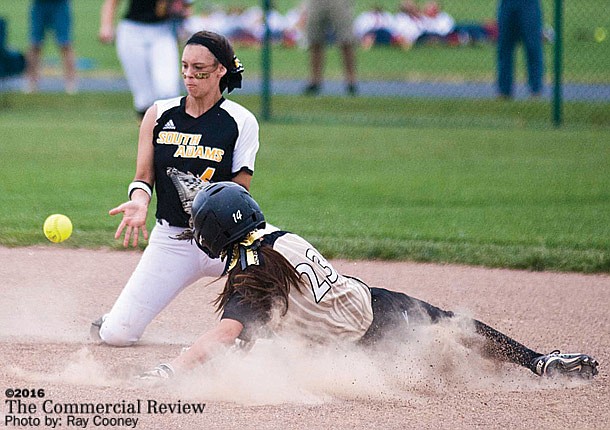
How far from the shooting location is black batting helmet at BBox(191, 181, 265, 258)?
4637 millimetres

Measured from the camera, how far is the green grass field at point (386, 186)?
26.5ft

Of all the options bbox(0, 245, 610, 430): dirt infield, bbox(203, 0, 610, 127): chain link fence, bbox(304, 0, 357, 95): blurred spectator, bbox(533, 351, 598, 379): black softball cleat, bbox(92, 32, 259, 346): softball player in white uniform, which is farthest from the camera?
bbox(304, 0, 357, 95): blurred spectator

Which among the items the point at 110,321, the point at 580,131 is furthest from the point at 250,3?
the point at 110,321

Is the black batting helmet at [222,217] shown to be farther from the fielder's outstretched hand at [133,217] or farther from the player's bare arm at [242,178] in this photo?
the player's bare arm at [242,178]

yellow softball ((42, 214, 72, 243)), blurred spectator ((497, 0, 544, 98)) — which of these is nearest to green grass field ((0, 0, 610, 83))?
blurred spectator ((497, 0, 544, 98))

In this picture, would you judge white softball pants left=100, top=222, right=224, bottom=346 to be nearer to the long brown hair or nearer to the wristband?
the wristband

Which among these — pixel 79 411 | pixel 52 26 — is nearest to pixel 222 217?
pixel 79 411

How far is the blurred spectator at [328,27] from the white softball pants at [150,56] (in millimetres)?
3933

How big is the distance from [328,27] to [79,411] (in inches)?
452

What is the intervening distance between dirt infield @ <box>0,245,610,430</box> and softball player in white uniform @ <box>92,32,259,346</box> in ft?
0.78

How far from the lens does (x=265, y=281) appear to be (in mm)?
4641

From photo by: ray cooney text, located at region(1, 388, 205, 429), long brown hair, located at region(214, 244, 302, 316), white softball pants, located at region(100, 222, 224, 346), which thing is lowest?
photo by: ray cooney text, located at region(1, 388, 205, 429)

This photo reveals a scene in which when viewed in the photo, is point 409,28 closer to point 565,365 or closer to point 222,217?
point 565,365

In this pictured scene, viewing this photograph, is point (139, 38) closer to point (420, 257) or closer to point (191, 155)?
point (420, 257)
